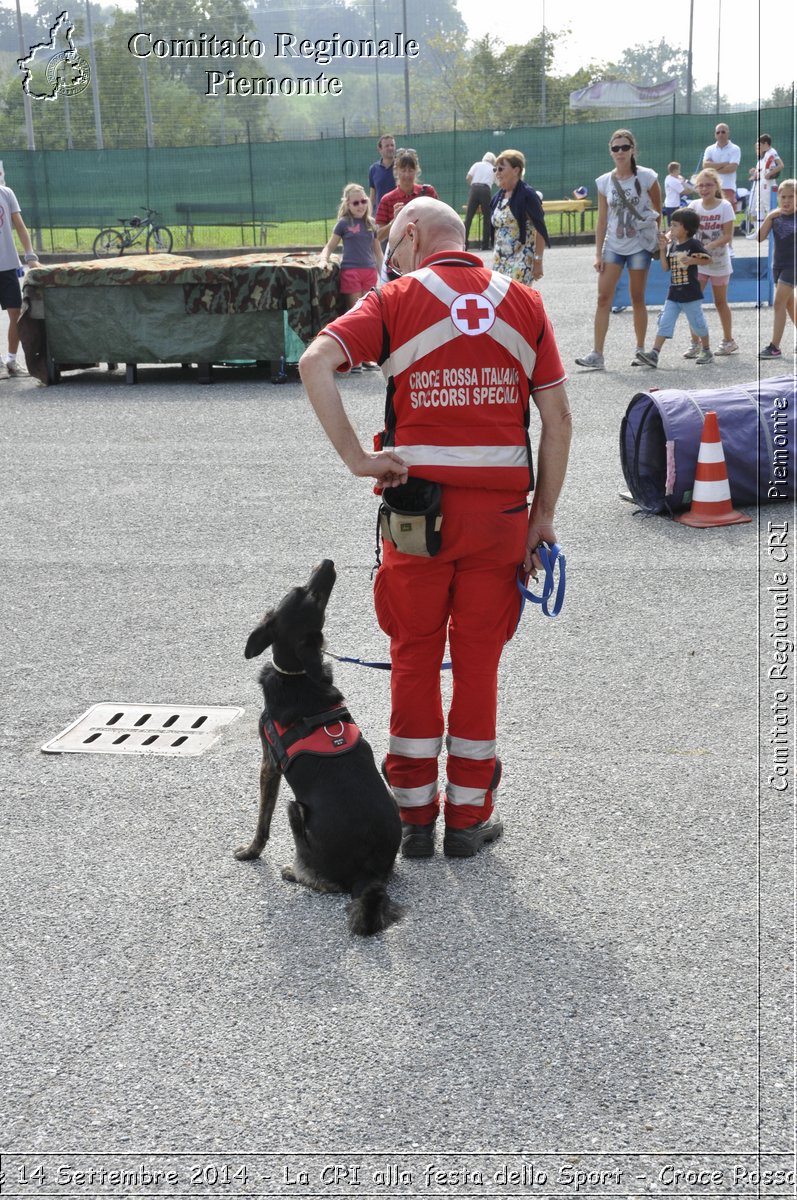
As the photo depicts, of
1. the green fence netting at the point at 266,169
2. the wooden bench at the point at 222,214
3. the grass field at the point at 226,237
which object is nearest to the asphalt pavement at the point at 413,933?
the grass field at the point at 226,237

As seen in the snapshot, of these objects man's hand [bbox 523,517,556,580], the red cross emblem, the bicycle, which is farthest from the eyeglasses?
the bicycle

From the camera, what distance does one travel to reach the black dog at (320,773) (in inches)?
140

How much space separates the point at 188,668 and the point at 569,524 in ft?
9.74

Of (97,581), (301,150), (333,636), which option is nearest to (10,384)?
(97,581)

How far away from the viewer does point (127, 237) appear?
2731 cm

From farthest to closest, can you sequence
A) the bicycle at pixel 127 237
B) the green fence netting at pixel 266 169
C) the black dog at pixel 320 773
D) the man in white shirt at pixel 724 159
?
the green fence netting at pixel 266 169 < the bicycle at pixel 127 237 < the man in white shirt at pixel 724 159 < the black dog at pixel 320 773

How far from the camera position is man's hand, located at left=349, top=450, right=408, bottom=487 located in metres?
3.61

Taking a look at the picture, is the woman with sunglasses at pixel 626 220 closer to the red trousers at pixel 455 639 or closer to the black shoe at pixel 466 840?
the red trousers at pixel 455 639

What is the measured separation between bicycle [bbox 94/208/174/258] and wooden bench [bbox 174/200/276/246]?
1.87 m

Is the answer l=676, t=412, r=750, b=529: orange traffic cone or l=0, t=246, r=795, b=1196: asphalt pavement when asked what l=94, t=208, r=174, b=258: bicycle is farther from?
l=0, t=246, r=795, b=1196: asphalt pavement

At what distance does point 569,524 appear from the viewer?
299 inches

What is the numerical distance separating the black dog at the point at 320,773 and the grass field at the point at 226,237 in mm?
26502

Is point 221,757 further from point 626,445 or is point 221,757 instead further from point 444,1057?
point 626,445

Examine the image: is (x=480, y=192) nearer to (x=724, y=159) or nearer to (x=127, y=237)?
(x=724, y=159)
